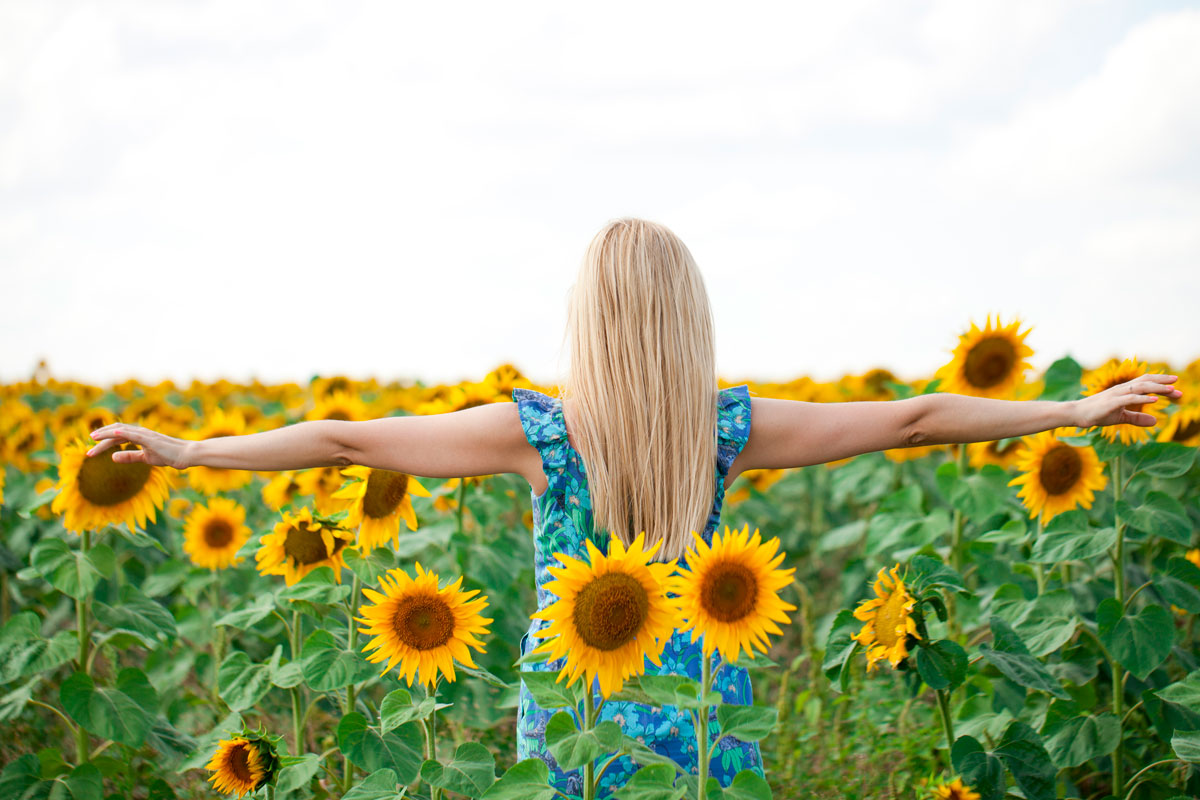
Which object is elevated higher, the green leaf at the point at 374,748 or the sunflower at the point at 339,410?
the sunflower at the point at 339,410

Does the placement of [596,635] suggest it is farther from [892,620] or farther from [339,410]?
[339,410]

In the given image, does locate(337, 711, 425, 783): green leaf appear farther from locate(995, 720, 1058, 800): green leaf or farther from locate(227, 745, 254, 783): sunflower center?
locate(995, 720, 1058, 800): green leaf

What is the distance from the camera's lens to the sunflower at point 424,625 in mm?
2217

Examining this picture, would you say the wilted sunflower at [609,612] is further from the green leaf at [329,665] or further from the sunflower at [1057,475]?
the sunflower at [1057,475]

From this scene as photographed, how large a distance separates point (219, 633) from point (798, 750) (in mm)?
2511

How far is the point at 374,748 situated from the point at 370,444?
2.74 feet

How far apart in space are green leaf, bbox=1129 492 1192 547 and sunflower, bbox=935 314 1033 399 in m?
0.75

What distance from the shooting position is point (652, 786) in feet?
5.97

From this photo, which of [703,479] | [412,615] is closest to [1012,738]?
[703,479]

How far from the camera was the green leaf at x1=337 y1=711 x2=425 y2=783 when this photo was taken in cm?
239

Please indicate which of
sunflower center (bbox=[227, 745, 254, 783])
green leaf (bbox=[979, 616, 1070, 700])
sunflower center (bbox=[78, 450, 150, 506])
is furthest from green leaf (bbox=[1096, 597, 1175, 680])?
sunflower center (bbox=[78, 450, 150, 506])

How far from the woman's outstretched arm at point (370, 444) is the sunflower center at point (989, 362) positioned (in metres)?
2.21

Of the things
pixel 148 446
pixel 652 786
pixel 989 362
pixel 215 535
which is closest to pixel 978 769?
pixel 652 786

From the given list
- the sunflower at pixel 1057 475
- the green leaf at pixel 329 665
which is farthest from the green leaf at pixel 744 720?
the sunflower at pixel 1057 475
